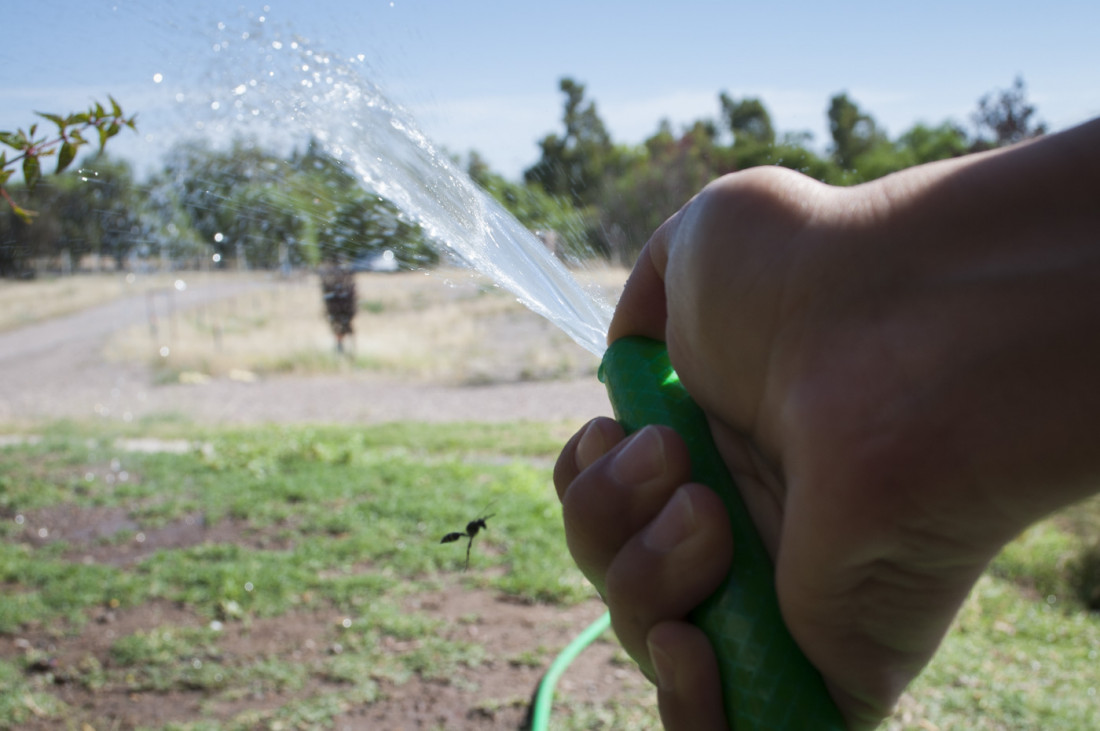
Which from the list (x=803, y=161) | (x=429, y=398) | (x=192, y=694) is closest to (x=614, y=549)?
(x=803, y=161)

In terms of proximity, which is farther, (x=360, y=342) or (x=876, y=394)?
(x=360, y=342)

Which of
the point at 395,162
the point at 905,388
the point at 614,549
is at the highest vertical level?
the point at 395,162

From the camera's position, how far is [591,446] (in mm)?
1324

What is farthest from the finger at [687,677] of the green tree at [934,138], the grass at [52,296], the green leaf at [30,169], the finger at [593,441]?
the grass at [52,296]

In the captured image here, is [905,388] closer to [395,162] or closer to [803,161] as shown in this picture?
[395,162]

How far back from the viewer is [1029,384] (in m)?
0.75

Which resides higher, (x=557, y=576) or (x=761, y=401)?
(x=761, y=401)

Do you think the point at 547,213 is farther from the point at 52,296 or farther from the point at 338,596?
the point at 52,296

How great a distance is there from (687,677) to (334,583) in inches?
152

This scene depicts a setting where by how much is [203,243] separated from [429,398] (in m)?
4.61

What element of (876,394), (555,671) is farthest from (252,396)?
(876,394)

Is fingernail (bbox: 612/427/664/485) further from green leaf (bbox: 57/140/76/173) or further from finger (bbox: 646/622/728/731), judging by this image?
green leaf (bbox: 57/140/76/173)

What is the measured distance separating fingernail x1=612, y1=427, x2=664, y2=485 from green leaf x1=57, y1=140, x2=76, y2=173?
133cm

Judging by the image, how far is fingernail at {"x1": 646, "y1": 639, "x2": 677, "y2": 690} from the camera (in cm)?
103
